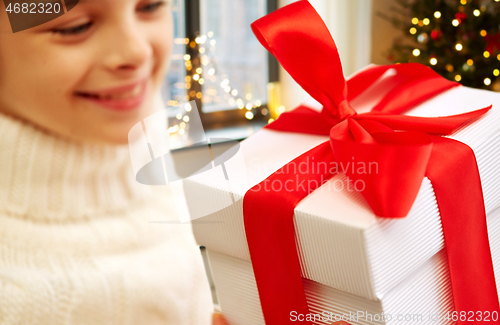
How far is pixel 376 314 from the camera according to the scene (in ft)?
1.20

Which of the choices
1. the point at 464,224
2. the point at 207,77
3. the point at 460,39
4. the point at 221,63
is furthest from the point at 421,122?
the point at 221,63

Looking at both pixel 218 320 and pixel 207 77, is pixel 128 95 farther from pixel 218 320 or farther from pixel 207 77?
pixel 207 77

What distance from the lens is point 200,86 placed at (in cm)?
217

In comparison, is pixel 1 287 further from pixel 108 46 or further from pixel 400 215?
pixel 400 215

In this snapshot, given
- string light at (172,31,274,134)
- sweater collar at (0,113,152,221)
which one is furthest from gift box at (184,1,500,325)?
string light at (172,31,274,134)

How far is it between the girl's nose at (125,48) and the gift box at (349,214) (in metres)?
0.19

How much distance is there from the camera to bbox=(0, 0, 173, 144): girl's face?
0.79ft

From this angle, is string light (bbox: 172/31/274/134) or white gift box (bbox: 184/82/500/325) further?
string light (bbox: 172/31/274/134)

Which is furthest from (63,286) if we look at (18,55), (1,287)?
(18,55)

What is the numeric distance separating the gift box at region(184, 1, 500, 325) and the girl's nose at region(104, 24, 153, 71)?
0.19 metres

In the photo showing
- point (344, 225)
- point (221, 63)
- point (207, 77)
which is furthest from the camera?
point (221, 63)

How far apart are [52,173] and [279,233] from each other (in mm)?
190

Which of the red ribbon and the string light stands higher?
the red ribbon

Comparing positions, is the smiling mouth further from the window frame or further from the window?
the window
